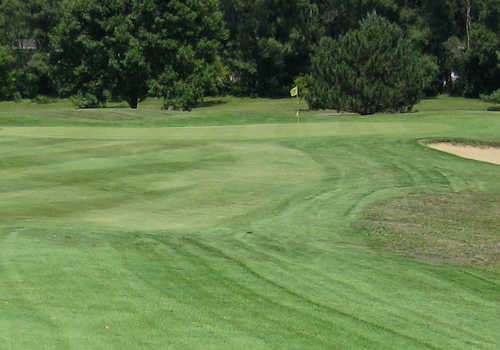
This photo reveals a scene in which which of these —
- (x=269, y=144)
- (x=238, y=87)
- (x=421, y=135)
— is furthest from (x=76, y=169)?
(x=238, y=87)

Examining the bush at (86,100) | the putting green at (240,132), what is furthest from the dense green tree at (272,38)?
the putting green at (240,132)

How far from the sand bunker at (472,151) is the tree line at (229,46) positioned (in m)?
23.4

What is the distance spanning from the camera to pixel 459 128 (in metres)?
31.2

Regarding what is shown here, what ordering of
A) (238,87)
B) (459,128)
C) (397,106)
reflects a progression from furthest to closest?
(238,87), (397,106), (459,128)

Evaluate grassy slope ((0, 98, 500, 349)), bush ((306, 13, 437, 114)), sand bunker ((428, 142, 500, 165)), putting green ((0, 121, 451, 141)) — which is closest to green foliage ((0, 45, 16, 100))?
bush ((306, 13, 437, 114))

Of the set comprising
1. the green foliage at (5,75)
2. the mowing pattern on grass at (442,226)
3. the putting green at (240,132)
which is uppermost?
the green foliage at (5,75)

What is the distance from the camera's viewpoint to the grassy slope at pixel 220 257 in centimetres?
602

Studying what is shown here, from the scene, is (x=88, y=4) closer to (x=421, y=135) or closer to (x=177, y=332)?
(x=421, y=135)

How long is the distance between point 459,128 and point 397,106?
19149 mm

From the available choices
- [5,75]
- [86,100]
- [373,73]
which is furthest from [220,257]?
[5,75]

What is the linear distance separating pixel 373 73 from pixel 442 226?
128ft

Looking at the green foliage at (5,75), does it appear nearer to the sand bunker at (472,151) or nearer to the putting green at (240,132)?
the putting green at (240,132)

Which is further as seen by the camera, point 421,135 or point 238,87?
point 238,87

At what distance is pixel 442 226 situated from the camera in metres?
12.3
